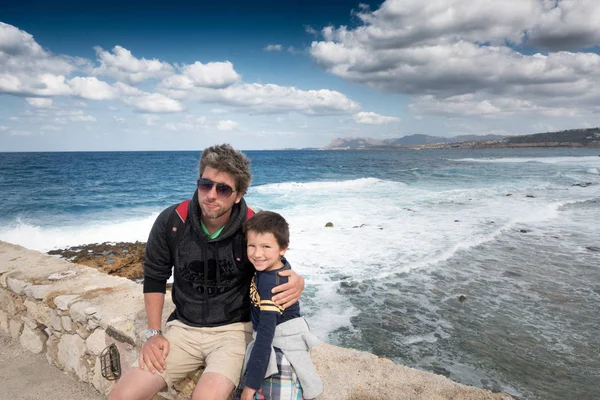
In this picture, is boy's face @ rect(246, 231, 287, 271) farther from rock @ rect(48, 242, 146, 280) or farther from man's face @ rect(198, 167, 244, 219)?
rock @ rect(48, 242, 146, 280)

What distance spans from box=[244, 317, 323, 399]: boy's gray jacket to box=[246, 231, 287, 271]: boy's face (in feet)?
1.36

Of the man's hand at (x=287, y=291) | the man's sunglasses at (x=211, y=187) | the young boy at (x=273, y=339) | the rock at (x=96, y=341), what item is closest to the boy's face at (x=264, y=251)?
the young boy at (x=273, y=339)

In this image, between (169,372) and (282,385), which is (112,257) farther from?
(282,385)

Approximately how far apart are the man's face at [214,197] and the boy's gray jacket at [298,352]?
3.15 ft

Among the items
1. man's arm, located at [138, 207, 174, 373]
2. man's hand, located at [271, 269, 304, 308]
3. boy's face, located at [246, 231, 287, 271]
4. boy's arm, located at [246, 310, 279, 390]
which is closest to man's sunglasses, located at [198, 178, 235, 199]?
man's arm, located at [138, 207, 174, 373]

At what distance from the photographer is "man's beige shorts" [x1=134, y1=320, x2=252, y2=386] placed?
7.80ft

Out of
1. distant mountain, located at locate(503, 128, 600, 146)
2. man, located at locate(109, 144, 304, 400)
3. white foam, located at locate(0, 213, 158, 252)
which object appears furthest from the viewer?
distant mountain, located at locate(503, 128, 600, 146)

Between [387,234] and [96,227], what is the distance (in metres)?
13.7

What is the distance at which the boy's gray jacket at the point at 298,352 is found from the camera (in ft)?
7.16

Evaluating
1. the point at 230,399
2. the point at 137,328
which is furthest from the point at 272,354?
the point at 137,328

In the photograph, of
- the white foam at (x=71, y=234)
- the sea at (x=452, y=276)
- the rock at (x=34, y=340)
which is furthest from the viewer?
the white foam at (x=71, y=234)

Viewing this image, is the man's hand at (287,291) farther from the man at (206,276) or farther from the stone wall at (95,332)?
the stone wall at (95,332)

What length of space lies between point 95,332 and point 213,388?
6.00 feet

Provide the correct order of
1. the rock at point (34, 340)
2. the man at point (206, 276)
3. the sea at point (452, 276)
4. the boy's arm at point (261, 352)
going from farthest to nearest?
1. the sea at point (452, 276)
2. the rock at point (34, 340)
3. the man at point (206, 276)
4. the boy's arm at point (261, 352)
